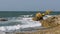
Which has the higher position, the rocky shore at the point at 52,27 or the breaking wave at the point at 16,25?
the rocky shore at the point at 52,27

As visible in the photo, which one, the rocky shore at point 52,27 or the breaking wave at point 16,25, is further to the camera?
the breaking wave at point 16,25

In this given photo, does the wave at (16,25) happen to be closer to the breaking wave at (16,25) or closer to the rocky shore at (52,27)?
the breaking wave at (16,25)

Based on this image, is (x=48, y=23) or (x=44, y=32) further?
(x=48, y=23)

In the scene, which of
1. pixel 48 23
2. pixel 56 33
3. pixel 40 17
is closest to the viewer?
pixel 56 33

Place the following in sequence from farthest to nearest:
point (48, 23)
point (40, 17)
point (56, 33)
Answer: point (40, 17) → point (48, 23) → point (56, 33)

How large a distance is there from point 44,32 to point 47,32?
203 millimetres

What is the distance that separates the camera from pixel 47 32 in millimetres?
14398

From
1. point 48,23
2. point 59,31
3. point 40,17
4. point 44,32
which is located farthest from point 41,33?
point 40,17

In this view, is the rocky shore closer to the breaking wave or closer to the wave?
the wave

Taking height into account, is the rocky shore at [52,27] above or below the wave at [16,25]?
above

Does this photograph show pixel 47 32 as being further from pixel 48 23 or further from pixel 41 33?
pixel 48 23

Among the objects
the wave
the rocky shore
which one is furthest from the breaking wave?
the rocky shore

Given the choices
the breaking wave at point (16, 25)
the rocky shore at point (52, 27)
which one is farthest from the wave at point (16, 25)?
the rocky shore at point (52, 27)

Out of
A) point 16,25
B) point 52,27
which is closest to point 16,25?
point 16,25
